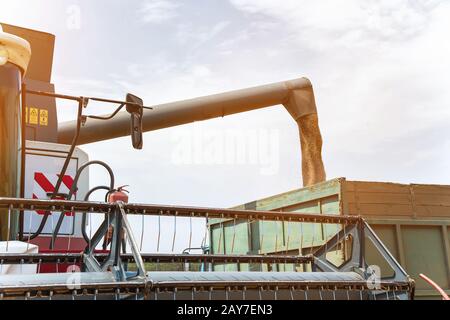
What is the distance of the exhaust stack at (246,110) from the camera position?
8008 mm

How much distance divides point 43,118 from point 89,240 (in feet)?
5.89

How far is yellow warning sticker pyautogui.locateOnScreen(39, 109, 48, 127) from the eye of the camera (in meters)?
4.79

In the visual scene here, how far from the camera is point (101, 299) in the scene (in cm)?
256

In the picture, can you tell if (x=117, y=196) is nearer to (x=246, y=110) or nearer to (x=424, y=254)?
(x=424, y=254)

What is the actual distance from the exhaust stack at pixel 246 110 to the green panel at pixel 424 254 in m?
3.36

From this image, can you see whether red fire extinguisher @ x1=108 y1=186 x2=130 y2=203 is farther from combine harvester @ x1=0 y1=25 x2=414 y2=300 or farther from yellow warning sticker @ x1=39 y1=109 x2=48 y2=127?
yellow warning sticker @ x1=39 y1=109 x2=48 y2=127

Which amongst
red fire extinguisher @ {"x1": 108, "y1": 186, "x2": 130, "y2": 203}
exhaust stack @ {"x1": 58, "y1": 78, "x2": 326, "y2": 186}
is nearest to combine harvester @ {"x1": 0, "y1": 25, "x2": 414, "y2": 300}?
red fire extinguisher @ {"x1": 108, "y1": 186, "x2": 130, "y2": 203}

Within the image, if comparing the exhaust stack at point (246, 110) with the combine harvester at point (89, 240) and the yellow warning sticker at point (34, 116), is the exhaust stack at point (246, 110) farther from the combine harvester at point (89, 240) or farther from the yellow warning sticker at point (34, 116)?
the yellow warning sticker at point (34, 116)

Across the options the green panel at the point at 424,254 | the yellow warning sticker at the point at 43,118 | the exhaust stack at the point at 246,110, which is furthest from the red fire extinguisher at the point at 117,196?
the exhaust stack at the point at 246,110

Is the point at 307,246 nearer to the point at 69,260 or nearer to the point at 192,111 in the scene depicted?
the point at 69,260

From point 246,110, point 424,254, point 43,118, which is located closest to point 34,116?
point 43,118

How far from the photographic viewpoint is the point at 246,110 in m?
9.50

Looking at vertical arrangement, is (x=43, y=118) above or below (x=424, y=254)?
above

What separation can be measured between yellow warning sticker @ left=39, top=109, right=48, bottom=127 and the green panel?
340 centimetres
